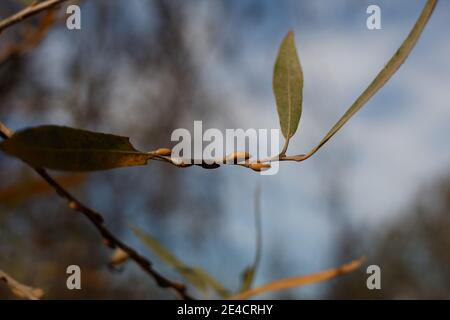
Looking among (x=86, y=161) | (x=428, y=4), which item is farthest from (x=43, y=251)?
(x=428, y=4)

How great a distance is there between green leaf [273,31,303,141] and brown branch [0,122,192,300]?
147mm

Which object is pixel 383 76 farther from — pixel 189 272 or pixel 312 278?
pixel 189 272

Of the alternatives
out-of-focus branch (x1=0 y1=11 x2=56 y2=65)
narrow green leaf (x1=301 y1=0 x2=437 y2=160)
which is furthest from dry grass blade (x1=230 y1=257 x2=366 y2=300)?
out-of-focus branch (x1=0 y1=11 x2=56 y2=65)

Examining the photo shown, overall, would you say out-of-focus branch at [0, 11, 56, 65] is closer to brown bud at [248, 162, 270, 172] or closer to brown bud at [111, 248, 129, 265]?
brown bud at [111, 248, 129, 265]

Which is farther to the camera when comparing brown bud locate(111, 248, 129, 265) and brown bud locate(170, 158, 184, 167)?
brown bud locate(111, 248, 129, 265)

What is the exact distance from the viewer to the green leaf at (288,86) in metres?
0.38

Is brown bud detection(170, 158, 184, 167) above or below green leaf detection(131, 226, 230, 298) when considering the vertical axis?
above

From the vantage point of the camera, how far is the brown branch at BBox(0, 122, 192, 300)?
39cm

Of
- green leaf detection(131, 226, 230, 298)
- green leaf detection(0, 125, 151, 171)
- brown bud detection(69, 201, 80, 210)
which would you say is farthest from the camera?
green leaf detection(131, 226, 230, 298)

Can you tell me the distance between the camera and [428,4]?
304mm

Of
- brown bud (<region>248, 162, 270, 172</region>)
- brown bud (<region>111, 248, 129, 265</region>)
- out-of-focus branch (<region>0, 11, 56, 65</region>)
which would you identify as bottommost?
brown bud (<region>111, 248, 129, 265</region>)

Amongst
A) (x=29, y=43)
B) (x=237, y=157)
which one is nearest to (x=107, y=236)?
Result: (x=237, y=157)

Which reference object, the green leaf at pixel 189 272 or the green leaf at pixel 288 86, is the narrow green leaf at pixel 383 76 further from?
the green leaf at pixel 189 272
